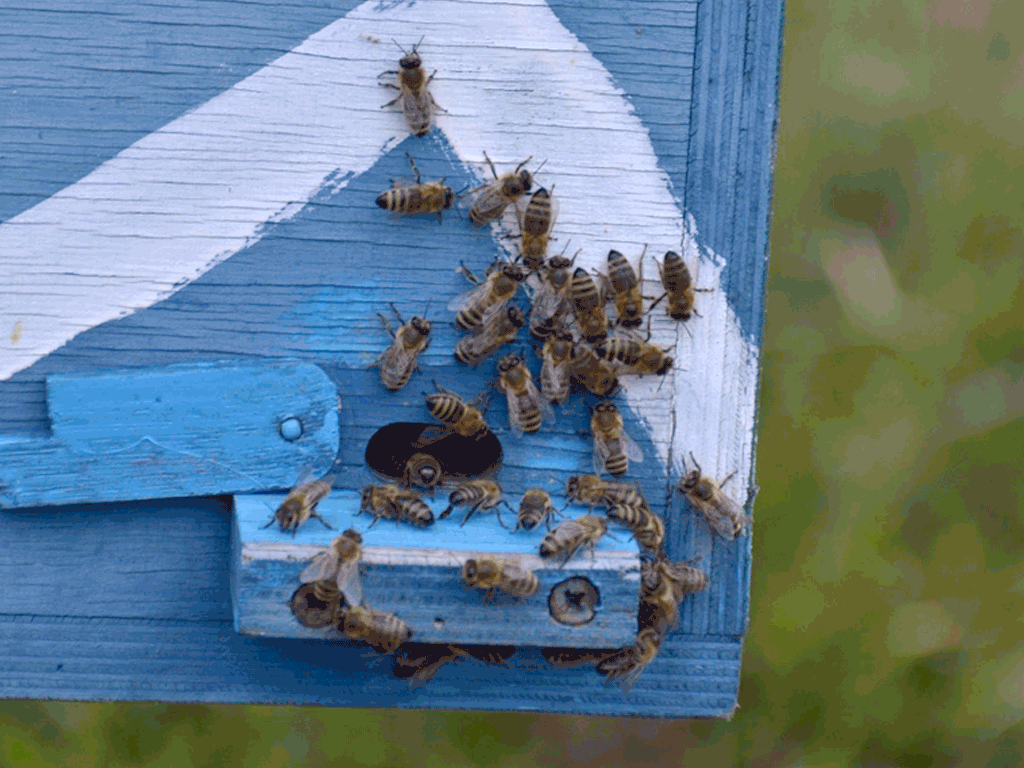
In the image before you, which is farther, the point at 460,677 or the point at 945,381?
the point at 945,381

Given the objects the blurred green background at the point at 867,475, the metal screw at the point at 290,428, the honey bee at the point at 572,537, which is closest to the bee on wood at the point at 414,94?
the metal screw at the point at 290,428

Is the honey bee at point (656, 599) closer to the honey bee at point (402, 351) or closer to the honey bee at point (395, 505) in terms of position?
the honey bee at point (395, 505)

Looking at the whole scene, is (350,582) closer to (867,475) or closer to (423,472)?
(423,472)

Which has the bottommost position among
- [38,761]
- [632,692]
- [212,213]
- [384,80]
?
[38,761]

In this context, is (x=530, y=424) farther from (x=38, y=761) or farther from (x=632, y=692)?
(x=38, y=761)

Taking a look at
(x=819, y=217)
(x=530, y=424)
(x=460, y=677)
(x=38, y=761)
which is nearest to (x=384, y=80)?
(x=530, y=424)

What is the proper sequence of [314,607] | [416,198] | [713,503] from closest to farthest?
[314,607] < [416,198] < [713,503]

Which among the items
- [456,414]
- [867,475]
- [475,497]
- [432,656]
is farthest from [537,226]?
[867,475]
